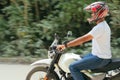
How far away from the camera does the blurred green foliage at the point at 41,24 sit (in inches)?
393

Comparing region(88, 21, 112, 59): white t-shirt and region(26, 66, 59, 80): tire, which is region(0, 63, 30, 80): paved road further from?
region(88, 21, 112, 59): white t-shirt

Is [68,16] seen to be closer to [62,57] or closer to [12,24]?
[12,24]

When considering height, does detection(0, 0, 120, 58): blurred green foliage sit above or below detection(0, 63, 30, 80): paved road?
above

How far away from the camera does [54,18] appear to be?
10.8 m

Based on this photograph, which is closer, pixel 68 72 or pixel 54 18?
pixel 68 72

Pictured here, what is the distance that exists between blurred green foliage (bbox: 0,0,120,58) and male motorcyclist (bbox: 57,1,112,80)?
134 inches

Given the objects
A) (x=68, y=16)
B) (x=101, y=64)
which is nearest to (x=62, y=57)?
(x=101, y=64)

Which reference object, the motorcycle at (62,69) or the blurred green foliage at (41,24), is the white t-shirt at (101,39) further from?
the blurred green foliage at (41,24)

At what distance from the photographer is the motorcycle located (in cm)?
598

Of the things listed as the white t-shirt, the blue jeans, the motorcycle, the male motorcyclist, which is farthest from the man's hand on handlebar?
the white t-shirt

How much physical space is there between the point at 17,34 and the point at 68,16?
1363mm

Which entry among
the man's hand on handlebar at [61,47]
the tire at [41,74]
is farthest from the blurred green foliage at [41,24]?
the man's hand on handlebar at [61,47]

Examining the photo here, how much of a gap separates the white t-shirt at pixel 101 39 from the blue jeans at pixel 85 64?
0.08 meters

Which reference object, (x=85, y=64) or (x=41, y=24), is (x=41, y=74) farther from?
(x=41, y=24)
